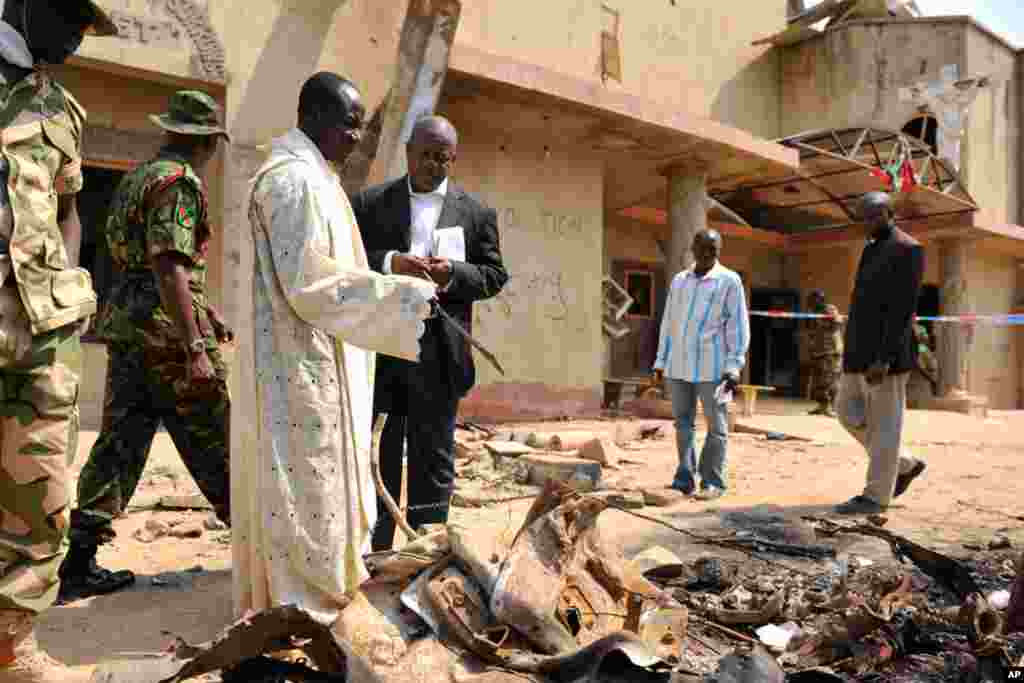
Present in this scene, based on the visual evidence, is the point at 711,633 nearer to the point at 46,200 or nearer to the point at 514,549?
the point at 514,549

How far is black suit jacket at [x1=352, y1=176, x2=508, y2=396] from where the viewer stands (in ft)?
9.93

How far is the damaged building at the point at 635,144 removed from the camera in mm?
6652

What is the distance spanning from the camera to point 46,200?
211 centimetres

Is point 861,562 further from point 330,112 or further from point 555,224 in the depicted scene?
point 555,224

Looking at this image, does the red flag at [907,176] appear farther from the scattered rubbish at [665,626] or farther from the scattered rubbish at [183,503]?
→ the scattered rubbish at [665,626]

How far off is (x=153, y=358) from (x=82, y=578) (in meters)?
0.90

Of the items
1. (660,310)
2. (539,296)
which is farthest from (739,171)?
(539,296)

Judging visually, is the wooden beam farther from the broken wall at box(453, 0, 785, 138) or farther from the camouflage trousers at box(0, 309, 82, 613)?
the camouflage trousers at box(0, 309, 82, 613)

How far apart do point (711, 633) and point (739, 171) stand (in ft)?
28.4

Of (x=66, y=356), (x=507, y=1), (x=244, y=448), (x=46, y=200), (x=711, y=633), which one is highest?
(x=507, y=1)

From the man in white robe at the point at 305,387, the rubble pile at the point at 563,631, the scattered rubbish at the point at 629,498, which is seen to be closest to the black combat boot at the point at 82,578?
the rubble pile at the point at 563,631

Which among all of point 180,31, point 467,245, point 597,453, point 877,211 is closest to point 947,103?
point 877,211

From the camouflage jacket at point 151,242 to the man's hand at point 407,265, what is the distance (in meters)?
0.80

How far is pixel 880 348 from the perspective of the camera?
4426 mm
